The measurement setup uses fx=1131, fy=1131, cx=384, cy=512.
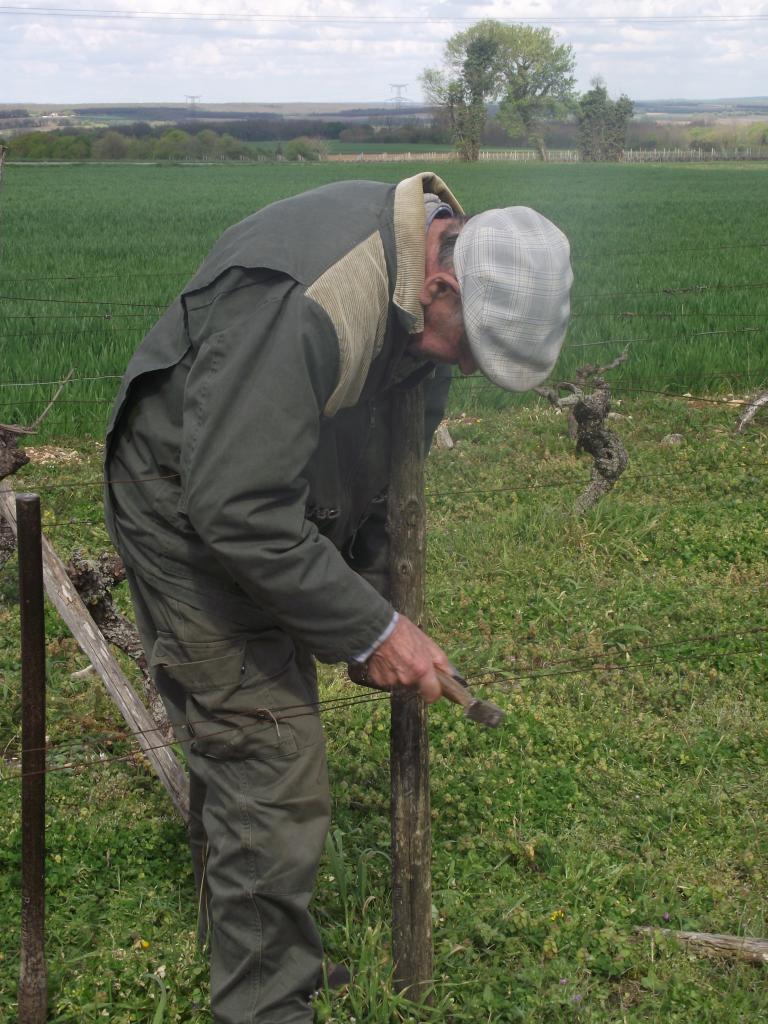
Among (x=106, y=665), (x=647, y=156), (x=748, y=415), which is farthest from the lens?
(x=647, y=156)

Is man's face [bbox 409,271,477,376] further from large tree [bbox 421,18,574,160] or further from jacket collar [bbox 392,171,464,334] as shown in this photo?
large tree [bbox 421,18,574,160]

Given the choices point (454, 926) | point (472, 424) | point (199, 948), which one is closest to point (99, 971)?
point (199, 948)

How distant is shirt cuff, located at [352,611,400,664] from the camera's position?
2.24 m

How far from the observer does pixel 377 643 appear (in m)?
2.24

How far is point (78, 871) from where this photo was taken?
3.19m

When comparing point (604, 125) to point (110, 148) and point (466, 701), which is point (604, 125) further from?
point (466, 701)

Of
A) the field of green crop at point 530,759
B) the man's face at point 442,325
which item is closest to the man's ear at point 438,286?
the man's face at point 442,325

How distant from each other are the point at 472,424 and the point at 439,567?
2.51 metres

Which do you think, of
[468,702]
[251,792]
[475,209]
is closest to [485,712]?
[468,702]

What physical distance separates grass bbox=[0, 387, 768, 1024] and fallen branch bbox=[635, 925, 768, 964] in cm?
6

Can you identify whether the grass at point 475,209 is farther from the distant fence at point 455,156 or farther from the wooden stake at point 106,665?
the distant fence at point 455,156

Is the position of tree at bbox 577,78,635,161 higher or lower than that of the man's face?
higher

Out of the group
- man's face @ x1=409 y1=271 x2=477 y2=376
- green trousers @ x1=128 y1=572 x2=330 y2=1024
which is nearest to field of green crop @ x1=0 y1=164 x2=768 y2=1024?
green trousers @ x1=128 y1=572 x2=330 y2=1024

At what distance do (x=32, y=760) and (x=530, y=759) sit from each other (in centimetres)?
185
